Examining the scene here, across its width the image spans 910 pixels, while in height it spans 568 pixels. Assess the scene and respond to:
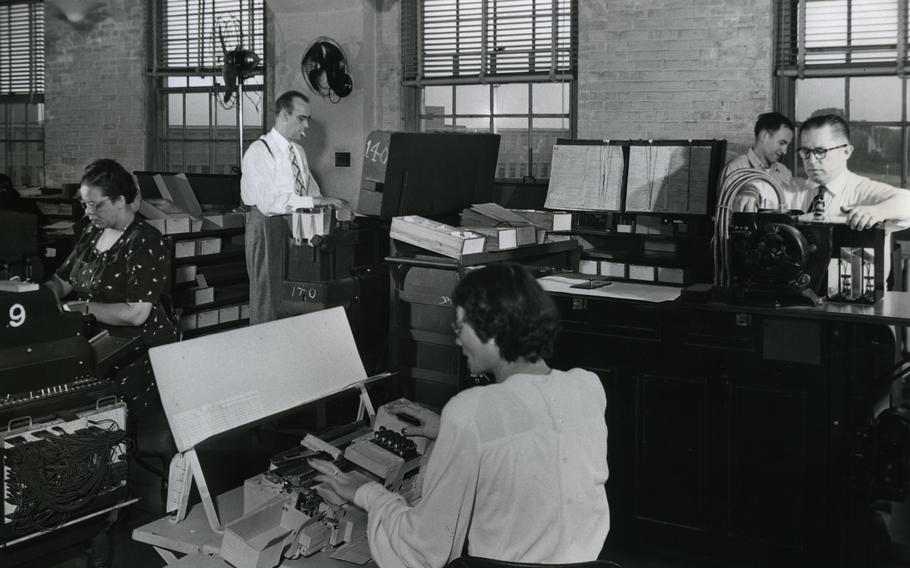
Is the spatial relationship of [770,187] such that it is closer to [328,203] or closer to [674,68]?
[674,68]

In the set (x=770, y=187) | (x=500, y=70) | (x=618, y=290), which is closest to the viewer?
(x=618, y=290)

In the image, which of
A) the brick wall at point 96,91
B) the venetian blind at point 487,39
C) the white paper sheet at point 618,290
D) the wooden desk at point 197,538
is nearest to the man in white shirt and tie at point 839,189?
the white paper sheet at point 618,290

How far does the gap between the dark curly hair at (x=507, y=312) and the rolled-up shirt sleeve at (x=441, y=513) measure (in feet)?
0.80

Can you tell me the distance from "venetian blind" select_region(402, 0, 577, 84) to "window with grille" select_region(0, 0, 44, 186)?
427 cm

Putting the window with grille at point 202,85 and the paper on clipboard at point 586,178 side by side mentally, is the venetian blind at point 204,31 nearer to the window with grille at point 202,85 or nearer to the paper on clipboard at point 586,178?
the window with grille at point 202,85

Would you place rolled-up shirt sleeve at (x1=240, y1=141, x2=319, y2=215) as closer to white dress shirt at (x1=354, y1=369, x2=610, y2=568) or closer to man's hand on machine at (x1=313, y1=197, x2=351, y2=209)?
man's hand on machine at (x1=313, y1=197, x2=351, y2=209)

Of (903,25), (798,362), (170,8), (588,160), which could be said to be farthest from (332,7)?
(798,362)

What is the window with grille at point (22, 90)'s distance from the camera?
933 cm

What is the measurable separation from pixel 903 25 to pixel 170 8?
6.22m

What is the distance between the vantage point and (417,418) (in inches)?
101

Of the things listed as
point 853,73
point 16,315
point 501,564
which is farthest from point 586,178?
point 501,564

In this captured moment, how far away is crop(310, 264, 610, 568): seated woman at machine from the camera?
1.80 meters

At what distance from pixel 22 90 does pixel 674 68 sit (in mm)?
6699

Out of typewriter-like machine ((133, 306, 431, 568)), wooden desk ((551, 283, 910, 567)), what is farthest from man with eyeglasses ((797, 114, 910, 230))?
typewriter-like machine ((133, 306, 431, 568))
